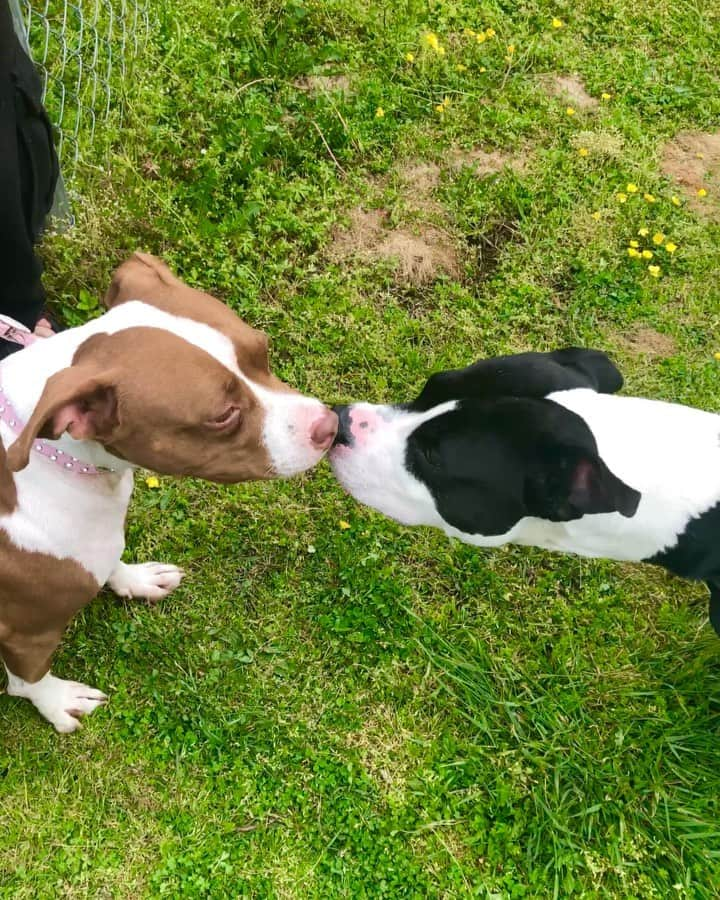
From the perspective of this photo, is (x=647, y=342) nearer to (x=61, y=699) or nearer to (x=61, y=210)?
(x=61, y=210)

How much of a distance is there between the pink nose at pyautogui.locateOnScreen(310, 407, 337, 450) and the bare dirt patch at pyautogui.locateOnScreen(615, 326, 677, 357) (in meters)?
2.60

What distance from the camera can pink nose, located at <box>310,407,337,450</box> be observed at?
2861mm

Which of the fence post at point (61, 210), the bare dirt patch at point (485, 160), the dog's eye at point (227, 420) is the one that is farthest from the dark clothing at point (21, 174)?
the bare dirt patch at point (485, 160)

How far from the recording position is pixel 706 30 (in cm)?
576

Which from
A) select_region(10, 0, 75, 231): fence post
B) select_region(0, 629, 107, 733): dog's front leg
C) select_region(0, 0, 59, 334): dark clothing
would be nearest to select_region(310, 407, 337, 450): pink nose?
select_region(0, 629, 107, 733): dog's front leg

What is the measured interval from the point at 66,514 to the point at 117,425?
1.54 ft

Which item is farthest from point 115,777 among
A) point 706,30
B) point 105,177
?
point 706,30

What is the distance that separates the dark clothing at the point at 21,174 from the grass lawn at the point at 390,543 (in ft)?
2.02

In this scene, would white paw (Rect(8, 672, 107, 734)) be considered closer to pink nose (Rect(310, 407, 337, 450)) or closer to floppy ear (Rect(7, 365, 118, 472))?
floppy ear (Rect(7, 365, 118, 472))

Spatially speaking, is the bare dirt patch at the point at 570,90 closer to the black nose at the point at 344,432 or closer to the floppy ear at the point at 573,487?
the black nose at the point at 344,432

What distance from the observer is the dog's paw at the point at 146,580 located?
12.7ft

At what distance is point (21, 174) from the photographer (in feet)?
11.5

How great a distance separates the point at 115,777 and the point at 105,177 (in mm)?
3323

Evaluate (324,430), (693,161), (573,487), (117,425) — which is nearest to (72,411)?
(117,425)
